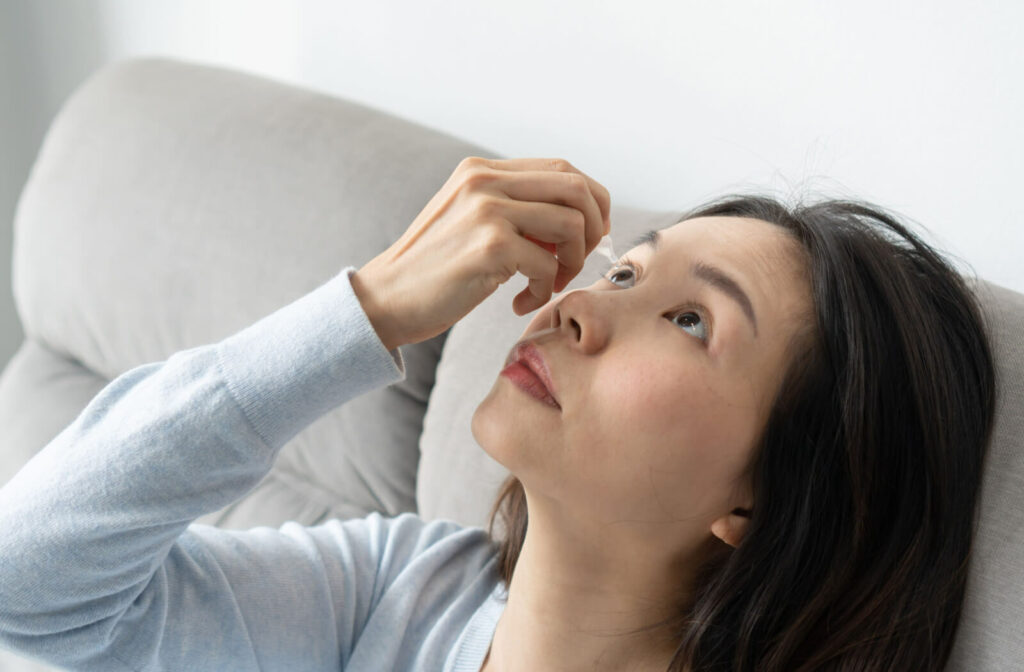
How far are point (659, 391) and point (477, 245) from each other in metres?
0.21

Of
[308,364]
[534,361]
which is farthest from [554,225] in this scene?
[308,364]

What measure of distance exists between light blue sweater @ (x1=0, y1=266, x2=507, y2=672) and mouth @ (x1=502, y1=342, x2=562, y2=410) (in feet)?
0.37

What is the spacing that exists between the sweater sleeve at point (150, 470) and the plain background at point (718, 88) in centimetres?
58

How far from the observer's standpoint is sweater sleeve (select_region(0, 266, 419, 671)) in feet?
3.00

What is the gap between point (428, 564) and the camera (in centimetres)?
118

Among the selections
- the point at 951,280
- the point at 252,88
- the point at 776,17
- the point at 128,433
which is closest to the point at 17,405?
the point at 252,88

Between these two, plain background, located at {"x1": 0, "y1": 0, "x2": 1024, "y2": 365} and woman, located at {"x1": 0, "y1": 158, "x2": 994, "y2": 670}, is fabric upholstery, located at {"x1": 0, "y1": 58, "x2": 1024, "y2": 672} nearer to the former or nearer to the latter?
plain background, located at {"x1": 0, "y1": 0, "x2": 1024, "y2": 365}

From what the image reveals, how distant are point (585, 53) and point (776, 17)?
13.2 inches

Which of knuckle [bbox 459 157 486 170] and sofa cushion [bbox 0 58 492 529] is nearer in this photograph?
knuckle [bbox 459 157 486 170]

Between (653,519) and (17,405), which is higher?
(653,519)

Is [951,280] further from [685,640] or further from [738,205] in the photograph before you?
[685,640]

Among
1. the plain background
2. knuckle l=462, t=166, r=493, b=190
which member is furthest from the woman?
the plain background

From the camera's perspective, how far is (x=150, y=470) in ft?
3.07

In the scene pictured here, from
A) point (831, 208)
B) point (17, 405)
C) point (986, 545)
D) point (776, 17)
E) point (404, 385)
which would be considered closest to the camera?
point (986, 545)
